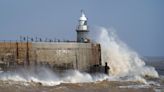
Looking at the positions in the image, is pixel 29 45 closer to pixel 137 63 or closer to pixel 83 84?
pixel 83 84

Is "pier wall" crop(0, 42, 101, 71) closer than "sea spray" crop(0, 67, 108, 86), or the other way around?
"sea spray" crop(0, 67, 108, 86)

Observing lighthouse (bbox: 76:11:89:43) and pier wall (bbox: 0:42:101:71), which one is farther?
lighthouse (bbox: 76:11:89:43)

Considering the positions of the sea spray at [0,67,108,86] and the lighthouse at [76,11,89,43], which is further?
the lighthouse at [76,11,89,43]

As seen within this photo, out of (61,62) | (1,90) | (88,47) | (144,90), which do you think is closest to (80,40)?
(88,47)

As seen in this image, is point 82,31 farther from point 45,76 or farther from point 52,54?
point 45,76

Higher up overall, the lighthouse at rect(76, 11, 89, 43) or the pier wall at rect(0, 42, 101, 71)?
the lighthouse at rect(76, 11, 89, 43)

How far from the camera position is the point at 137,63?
41.7 m

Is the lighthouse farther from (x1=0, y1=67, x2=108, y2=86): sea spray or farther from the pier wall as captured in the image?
(x1=0, y1=67, x2=108, y2=86): sea spray

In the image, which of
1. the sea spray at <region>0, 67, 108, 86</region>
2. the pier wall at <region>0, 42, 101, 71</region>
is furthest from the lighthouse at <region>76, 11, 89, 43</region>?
the sea spray at <region>0, 67, 108, 86</region>

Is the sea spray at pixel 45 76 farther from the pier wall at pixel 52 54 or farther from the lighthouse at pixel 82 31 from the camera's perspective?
the lighthouse at pixel 82 31

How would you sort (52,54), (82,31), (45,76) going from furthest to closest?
1. (82,31)
2. (52,54)
3. (45,76)

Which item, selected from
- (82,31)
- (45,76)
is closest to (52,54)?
(45,76)

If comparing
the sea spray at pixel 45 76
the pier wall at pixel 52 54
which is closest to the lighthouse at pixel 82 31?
the pier wall at pixel 52 54

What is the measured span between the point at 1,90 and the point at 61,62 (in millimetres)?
7986
